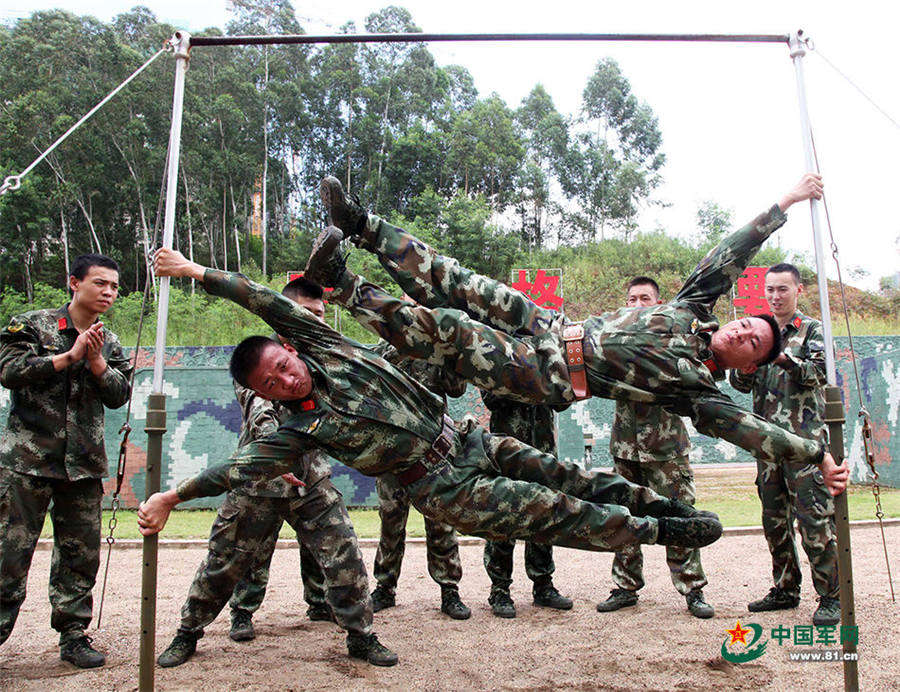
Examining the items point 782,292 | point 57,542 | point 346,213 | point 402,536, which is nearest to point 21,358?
point 57,542

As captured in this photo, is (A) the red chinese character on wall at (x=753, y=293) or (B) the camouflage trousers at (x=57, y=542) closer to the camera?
(B) the camouflage trousers at (x=57, y=542)

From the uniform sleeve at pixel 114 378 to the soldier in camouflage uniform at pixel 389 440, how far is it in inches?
40.8

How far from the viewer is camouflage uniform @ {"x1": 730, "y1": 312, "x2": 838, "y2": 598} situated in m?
4.43

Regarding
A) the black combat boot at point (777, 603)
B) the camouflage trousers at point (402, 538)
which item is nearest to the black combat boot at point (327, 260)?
the camouflage trousers at point (402, 538)

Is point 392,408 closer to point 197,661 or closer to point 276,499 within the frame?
point 276,499

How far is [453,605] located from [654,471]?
5.55 ft

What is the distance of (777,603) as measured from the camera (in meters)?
4.73

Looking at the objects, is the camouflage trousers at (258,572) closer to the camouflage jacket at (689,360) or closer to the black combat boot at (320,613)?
the black combat boot at (320,613)

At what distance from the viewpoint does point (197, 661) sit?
397cm

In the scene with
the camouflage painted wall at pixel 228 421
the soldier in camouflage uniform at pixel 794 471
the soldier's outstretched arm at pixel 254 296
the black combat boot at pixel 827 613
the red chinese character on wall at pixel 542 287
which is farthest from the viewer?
the red chinese character on wall at pixel 542 287

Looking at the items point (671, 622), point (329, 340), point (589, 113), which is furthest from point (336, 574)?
point (589, 113)

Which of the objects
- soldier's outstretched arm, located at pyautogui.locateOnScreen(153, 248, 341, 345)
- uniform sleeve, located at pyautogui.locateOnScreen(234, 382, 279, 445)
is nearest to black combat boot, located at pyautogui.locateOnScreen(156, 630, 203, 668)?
uniform sleeve, located at pyautogui.locateOnScreen(234, 382, 279, 445)

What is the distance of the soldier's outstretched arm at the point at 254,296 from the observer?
10.7 ft

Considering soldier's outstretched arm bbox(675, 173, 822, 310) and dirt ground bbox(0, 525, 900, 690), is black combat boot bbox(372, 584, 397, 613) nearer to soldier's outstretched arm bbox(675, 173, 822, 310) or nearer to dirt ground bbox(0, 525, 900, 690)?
dirt ground bbox(0, 525, 900, 690)
